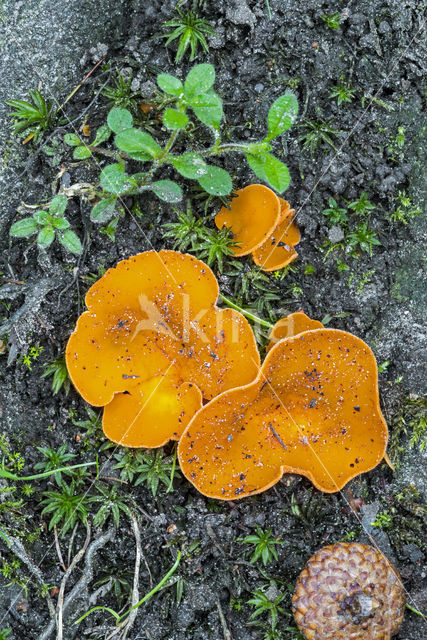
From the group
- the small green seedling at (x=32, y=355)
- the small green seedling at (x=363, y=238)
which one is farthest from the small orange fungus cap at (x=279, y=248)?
the small green seedling at (x=32, y=355)

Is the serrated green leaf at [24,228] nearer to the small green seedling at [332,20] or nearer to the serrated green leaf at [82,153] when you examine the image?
the serrated green leaf at [82,153]

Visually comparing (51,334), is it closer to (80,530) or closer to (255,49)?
(80,530)

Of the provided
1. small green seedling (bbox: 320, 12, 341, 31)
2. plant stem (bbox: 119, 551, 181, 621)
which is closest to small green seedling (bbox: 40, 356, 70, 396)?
plant stem (bbox: 119, 551, 181, 621)

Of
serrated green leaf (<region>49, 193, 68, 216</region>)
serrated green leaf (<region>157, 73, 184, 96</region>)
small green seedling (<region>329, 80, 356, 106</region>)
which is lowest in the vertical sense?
serrated green leaf (<region>49, 193, 68, 216</region>)

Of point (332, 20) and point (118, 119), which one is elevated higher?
point (332, 20)

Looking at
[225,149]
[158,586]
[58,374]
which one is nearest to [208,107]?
[225,149]

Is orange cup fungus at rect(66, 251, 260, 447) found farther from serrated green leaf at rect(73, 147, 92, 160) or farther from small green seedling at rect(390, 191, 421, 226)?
small green seedling at rect(390, 191, 421, 226)

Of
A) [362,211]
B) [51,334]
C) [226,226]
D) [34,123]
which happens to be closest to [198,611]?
[51,334]

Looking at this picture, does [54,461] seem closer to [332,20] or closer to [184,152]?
[184,152]
